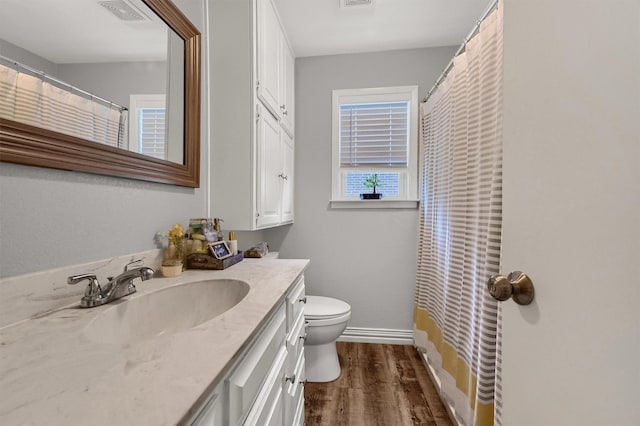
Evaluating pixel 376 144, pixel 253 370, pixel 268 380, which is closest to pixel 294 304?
pixel 268 380

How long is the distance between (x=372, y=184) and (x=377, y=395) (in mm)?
1499

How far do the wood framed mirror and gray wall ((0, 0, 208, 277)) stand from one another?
3 cm

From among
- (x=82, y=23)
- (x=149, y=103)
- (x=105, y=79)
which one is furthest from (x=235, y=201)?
(x=82, y=23)

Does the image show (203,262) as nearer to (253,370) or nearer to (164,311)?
(164,311)

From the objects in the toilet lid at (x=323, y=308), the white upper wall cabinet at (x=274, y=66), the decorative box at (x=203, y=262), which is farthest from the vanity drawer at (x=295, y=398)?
the white upper wall cabinet at (x=274, y=66)

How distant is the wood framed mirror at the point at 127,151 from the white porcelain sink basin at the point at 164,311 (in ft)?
1.32

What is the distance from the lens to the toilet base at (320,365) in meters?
1.83

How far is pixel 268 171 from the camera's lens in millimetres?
1707

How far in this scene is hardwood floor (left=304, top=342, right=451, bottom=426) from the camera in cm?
152

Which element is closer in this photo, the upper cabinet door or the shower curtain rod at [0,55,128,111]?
the shower curtain rod at [0,55,128,111]

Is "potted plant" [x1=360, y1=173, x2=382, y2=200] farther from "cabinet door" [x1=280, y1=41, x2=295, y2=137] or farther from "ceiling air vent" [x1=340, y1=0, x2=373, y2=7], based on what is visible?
"ceiling air vent" [x1=340, y1=0, x2=373, y2=7]

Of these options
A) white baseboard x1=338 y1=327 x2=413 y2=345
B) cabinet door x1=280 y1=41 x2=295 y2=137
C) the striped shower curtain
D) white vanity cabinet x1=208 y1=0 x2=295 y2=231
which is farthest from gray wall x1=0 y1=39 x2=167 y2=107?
white baseboard x1=338 y1=327 x2=413 y2=345

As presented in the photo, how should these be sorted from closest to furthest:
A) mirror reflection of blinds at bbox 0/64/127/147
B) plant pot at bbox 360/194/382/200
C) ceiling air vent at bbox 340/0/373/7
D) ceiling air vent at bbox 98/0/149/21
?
1. mirror reflection of blinds at bbox 0/64/127/147
2. ceiling air vent at bbox 98/0/149/21
3. ceiling air vent at bbox 340/0/373/7
4. plant pot at bbox 360/194/382/200

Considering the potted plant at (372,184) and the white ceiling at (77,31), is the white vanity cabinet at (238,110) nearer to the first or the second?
the white ceiling at (77,31)
